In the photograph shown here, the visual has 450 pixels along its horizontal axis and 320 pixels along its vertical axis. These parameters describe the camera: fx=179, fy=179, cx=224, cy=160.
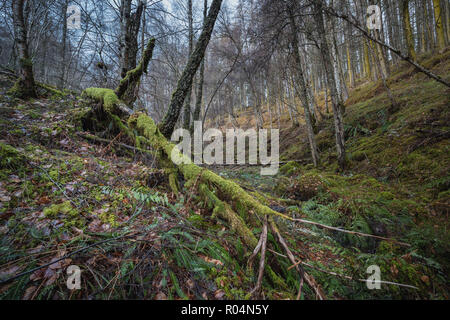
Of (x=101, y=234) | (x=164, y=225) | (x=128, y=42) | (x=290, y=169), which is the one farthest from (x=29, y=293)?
(x=290, y=169)

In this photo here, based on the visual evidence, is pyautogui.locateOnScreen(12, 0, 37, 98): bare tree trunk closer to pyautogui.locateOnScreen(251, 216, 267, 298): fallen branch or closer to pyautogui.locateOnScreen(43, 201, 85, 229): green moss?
pyautogui.locateOnScreen(43, 201, 85, 229): green moss

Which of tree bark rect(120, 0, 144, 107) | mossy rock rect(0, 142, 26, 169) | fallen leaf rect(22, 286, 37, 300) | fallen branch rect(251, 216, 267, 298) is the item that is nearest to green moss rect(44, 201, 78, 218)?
fallen leaf rect(22, 286, 37, 300)

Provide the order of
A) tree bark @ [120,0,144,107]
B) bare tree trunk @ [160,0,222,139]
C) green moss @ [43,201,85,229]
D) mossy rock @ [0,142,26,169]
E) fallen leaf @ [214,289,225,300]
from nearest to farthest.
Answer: fallen leaf @ [214,289,225,300]
green moss @ [43,201,85,229]
mossy rock @ [0,142,26,169]
bare tree trunk @ [160,0,222,139]
tree bark @ [120,0,144,107]

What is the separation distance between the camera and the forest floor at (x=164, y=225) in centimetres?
143

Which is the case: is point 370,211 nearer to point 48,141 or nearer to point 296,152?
point 48,141

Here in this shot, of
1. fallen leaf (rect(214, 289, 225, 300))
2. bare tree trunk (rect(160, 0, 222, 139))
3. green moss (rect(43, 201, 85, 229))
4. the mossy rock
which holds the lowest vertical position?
fallen leaf (rect(214, 289, 225, 300))

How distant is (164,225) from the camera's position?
2.04 meters

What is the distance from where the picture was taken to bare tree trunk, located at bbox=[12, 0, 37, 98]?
4.21 m

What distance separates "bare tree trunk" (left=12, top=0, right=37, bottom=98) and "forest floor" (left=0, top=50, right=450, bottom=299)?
Result: 0.43 meters

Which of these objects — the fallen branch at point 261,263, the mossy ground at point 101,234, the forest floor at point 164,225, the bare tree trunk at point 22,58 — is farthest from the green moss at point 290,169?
the bare tree trunk at point 22,58

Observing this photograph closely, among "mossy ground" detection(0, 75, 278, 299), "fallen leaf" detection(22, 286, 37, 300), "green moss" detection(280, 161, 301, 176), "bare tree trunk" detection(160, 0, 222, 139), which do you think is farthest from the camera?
"green moss" detection(280, 161, 301, 176)

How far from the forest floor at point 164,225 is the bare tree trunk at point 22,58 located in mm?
435

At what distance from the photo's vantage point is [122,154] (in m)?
4.17
